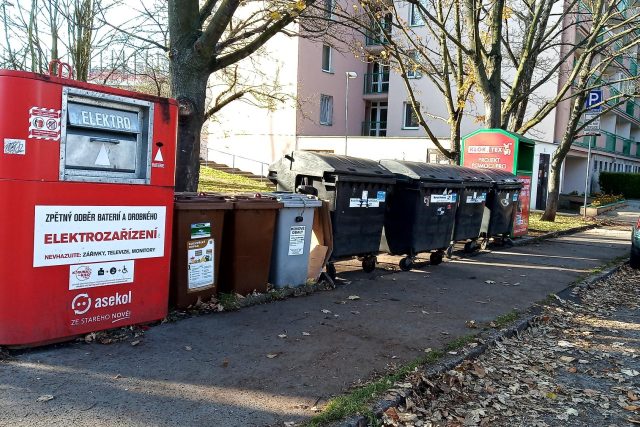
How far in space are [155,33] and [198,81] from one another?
802cm

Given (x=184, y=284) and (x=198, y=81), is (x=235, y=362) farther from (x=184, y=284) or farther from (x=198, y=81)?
(x=198, y=81)

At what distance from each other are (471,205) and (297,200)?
5.45 metres

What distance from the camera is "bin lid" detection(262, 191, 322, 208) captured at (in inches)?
275

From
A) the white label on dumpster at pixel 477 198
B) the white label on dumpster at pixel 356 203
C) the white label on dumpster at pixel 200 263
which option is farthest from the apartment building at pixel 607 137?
the white label on dumpster at pixel 200 263

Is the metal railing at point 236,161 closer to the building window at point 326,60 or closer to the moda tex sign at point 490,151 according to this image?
the building window at point 326,60

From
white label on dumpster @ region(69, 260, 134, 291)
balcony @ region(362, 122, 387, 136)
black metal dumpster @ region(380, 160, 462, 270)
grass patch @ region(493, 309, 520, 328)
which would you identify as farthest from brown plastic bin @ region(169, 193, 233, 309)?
balcony @ region(362, 122, 387, 136)

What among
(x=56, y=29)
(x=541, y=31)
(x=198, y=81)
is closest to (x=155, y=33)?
(x=56, y=29)

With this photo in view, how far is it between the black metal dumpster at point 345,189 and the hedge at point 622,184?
3299 cm

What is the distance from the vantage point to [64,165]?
4.59 metres

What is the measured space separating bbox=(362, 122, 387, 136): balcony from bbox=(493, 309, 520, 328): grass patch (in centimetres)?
3001

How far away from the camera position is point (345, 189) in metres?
8.12

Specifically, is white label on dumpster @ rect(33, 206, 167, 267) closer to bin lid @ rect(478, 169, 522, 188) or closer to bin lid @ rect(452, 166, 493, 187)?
bin lid @ rect(452, 166, 493, 187)

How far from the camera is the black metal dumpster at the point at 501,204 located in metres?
12.5

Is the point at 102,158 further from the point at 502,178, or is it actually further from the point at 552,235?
the point at 552,235
